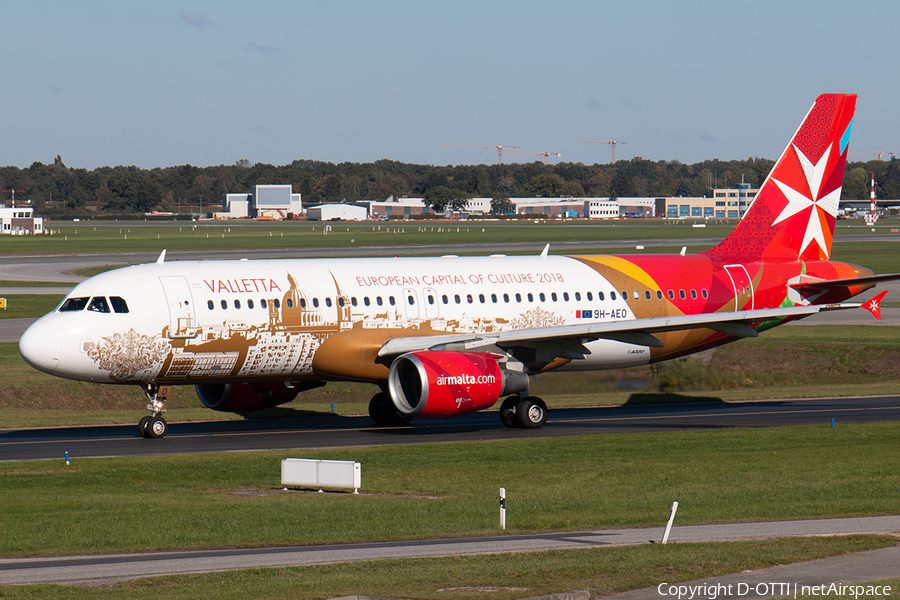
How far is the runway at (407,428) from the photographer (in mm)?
31828

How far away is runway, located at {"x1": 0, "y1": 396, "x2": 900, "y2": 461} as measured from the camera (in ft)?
104

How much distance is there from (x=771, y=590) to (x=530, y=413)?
814 inches

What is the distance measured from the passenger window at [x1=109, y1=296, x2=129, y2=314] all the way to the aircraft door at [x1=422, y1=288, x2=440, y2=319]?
29.2 feet

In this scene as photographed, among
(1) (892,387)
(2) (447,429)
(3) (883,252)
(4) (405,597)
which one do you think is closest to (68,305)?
(2) (447,429)

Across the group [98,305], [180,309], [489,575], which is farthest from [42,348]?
[489,575]

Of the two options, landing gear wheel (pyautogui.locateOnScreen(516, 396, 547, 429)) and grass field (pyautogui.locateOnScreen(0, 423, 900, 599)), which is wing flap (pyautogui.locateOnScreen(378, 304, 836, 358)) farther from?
grass field (pyautogui.locateOnScreen(0, 423, 900, 599))

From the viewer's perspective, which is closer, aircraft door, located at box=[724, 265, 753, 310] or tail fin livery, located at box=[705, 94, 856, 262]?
aircraft door, located at box=[724, 265, 753, 310]

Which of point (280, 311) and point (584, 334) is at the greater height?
point (280, 311)

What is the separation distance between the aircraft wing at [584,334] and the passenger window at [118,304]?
7.37 meters

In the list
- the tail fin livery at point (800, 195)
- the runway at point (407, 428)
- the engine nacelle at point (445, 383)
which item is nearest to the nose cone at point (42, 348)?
the runway at point (407, 428)

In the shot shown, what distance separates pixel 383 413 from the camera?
37625mm

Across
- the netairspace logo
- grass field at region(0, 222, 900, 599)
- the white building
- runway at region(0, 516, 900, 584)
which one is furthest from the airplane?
the white building

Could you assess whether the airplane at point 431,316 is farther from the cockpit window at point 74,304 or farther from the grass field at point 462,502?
the grass field at point 462,502

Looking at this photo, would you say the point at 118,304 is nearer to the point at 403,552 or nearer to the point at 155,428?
the point at 155,428
